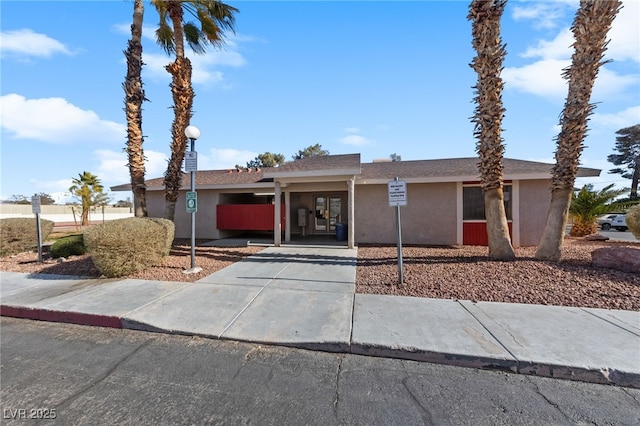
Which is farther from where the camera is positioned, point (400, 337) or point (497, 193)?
point (497, 193)

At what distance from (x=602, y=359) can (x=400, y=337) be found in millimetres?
2230

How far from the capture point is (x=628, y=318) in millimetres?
4258

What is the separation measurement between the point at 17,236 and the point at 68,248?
2912mm

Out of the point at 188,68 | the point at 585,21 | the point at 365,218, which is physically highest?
the point at 188,68

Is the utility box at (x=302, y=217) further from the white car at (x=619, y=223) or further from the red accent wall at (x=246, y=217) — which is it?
the white car at (x=619, y=223)

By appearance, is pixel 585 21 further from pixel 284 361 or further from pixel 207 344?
pixel 207 344

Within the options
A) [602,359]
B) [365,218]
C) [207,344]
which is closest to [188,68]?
[365,218]

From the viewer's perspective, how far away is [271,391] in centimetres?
278

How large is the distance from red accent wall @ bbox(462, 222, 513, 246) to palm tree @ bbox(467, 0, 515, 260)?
3545 mm

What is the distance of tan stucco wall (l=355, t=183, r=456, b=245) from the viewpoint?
37.2 ft

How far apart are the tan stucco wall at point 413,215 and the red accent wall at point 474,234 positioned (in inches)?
16.2

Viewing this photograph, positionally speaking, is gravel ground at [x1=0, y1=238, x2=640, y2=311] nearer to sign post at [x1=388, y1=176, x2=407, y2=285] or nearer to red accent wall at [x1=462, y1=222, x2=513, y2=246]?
sign post at [x1=388, y1=176, x2=407, y2=285]

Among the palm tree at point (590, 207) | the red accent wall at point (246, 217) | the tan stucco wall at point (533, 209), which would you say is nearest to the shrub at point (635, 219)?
the palm tree at point (590, 207)

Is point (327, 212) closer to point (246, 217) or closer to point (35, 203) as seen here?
point (246, 217)
